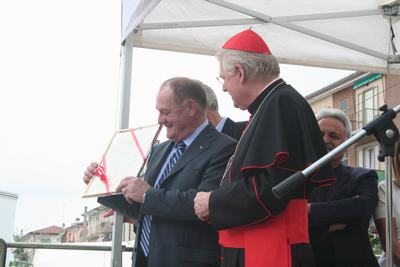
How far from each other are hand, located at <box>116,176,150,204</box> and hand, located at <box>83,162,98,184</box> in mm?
284

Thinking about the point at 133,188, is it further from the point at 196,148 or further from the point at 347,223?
the point at 347,223

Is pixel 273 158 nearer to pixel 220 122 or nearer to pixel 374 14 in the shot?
pixel 220 122

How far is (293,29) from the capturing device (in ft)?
15.1

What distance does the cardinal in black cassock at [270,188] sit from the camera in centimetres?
211

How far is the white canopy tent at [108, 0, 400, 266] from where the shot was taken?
13.8 ft

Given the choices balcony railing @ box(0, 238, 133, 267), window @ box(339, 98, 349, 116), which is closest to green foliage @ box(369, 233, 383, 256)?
balcony railing @ box(0, 238, 133, 267)

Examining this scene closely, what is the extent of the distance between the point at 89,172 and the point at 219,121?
1196 millimetres

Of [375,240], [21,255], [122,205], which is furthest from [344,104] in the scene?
[122,205]

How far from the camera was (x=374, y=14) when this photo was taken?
14.9 ft

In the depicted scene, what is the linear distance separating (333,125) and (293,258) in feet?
5.08

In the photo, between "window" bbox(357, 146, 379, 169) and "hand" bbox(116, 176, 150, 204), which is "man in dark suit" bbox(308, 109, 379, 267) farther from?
"hand" bbox(116, 176, 150, 204)

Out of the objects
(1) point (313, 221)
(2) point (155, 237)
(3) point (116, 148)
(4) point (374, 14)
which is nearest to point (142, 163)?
(3) point (116, 148)

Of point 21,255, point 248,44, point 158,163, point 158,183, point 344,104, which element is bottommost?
point 21,255

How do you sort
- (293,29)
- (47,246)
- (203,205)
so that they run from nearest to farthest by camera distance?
(203,205)
(47,246)
(293,29)
